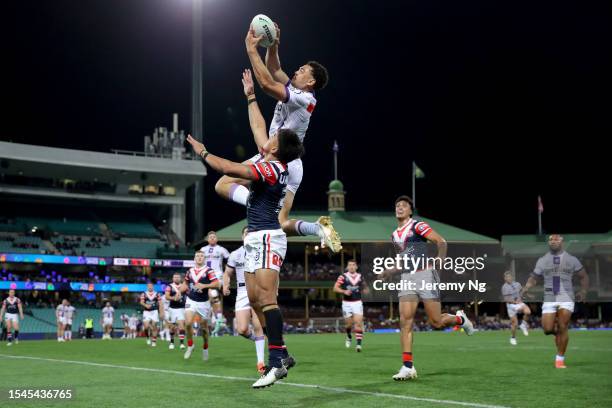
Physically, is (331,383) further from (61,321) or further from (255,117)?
(61,321)

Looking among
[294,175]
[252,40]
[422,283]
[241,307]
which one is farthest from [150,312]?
[252,40]

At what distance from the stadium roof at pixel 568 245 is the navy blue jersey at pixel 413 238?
173ft

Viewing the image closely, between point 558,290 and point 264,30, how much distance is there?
7.83 metres

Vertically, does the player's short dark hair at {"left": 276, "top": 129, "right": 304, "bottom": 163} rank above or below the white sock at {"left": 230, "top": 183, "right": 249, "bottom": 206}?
above

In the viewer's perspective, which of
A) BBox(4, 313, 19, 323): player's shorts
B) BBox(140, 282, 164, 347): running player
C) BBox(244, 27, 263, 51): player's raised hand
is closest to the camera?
BBox(244, 27, 263, 51): player's raised hand

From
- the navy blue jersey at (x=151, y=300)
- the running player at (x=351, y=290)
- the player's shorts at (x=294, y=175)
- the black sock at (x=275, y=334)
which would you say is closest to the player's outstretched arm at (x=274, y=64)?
the player's shorts at (x=294, y=175)

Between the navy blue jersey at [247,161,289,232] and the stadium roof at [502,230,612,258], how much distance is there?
2238 inches

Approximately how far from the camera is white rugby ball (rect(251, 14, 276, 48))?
905 centimetres

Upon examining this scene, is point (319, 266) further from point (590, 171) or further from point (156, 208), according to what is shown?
point (590, 171)

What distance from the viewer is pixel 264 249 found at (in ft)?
26.7

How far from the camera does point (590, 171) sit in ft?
245

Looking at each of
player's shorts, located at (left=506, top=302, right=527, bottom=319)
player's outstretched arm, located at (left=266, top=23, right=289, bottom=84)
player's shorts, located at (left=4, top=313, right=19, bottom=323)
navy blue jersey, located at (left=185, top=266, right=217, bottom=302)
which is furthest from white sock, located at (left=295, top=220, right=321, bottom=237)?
player's shorts, located at (left=4, top=313, right=19, bottom=323)

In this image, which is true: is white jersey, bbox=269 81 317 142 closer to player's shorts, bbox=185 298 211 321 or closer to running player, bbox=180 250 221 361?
running player, bbox=180 250 221 361

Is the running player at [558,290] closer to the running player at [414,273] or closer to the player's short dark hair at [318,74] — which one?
the running player at [414,273]
